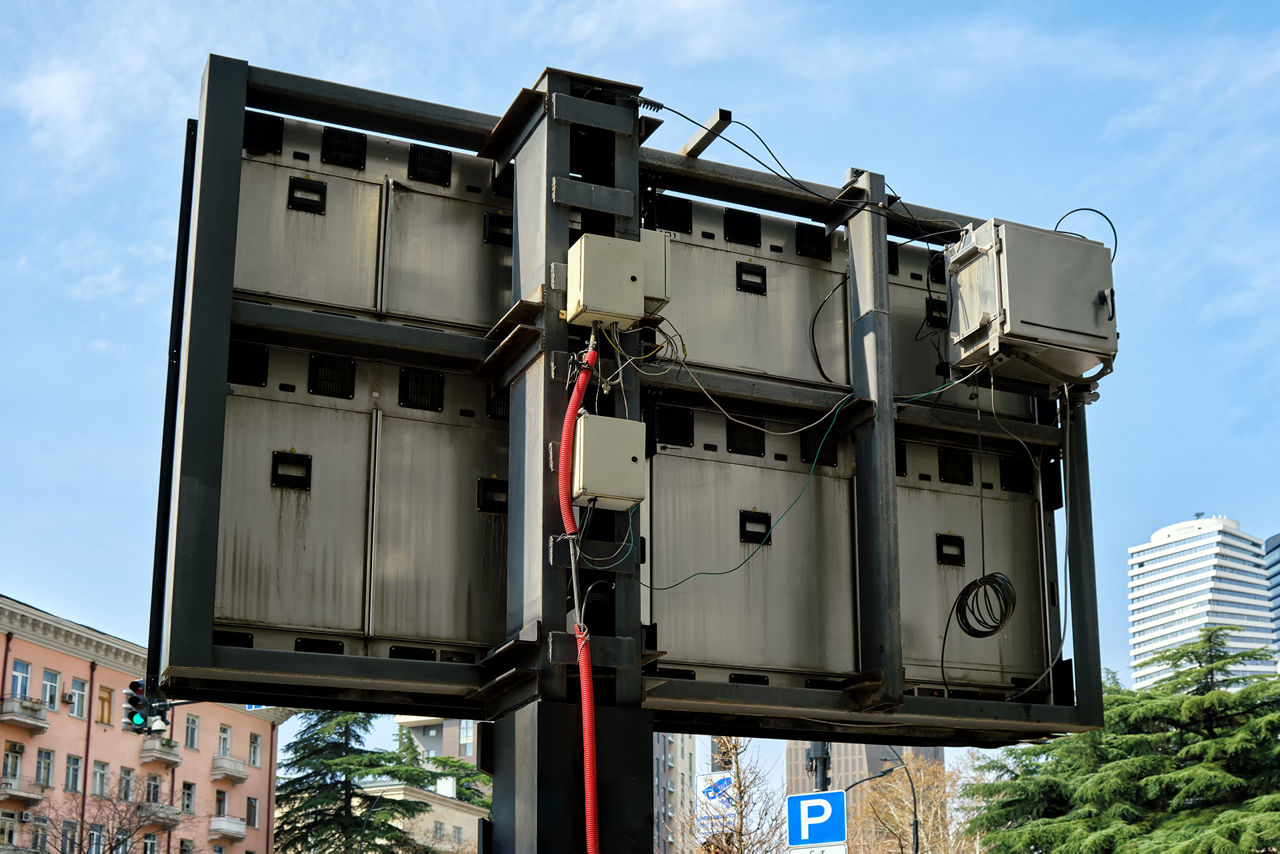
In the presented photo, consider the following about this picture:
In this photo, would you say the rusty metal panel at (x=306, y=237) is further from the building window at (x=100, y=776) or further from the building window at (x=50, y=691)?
the building window at (x=100, y=776)

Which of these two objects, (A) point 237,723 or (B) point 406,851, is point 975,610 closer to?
(B) point 406,851

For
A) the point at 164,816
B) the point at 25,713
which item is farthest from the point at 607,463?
the point at 164,816

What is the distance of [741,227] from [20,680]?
168 feet

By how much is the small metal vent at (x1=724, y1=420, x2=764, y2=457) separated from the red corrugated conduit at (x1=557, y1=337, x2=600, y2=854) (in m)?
1.97

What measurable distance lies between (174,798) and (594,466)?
60.7 m

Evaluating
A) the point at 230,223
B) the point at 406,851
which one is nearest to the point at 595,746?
the point at 230,223

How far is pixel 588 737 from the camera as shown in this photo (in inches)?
370

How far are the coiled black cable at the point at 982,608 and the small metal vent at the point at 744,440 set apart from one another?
2.18 metres

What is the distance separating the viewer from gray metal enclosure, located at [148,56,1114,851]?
9992mm

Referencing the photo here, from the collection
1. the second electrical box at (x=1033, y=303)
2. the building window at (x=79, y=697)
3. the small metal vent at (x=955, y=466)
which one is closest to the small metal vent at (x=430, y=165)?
the second electrical box at (x=1033, y=303)

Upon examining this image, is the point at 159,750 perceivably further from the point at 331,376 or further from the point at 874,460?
the point at 874,460

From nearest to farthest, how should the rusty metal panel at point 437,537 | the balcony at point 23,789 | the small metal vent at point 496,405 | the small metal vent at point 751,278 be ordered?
the rusty metal panel at point 437,537, the small metal vent at point 496,405, the small metal vent at point 751,278, the balcony at point 23,789

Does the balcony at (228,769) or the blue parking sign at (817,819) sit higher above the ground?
the balcony at (228,769)

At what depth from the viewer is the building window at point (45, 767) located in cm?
5569
